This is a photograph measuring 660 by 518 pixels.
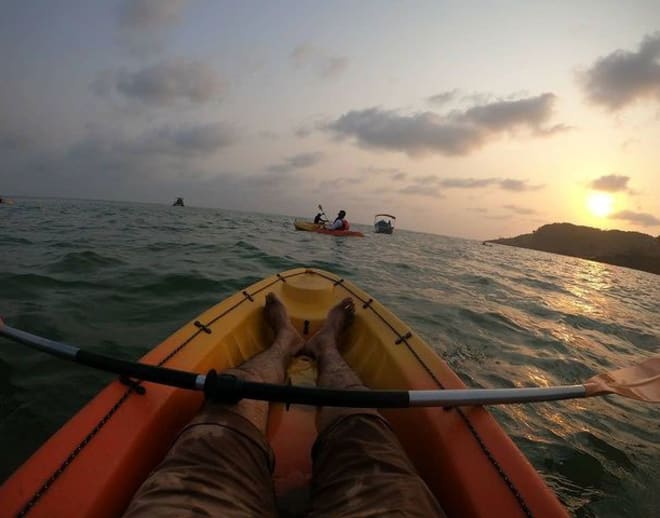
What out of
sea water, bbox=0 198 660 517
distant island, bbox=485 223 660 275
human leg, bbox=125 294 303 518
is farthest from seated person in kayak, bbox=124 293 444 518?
distant island, bbox=485 223 660 275

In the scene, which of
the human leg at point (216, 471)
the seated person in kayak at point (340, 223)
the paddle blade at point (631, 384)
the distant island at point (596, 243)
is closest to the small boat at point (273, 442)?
the human leg at point (216, 471)

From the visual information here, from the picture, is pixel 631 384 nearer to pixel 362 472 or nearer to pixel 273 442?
pixel 362 472

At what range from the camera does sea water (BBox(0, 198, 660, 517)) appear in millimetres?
2738

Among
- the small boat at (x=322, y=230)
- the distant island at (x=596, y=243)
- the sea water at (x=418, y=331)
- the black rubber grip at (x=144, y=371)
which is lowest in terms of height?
the sea water at (x=418, y=331)

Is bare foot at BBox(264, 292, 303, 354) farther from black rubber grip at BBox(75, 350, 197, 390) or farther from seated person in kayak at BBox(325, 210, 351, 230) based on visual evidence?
seated person in kayak at BBox(325, 210, 351, 230)

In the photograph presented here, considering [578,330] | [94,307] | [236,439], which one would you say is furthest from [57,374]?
[578,330]

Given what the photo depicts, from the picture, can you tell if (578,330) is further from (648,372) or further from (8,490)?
(8,490)

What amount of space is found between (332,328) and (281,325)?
507 millimetres

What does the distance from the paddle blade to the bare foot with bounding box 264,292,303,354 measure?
86.4 inches

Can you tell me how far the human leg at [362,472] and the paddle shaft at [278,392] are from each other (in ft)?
0.66

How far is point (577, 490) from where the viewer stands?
8.46ft

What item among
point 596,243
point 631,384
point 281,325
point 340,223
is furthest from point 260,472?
point 596,243

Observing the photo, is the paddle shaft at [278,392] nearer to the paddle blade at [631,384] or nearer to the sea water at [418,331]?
the paddle blade at [631,384]

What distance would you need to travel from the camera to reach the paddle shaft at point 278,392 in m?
1.54
